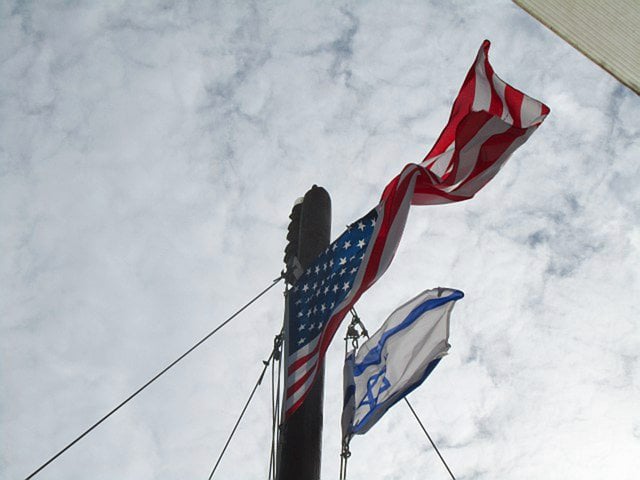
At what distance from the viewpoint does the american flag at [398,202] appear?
539cm

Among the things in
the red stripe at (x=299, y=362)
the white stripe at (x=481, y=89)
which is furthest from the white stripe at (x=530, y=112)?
the red stripe at (x=299, y=362)

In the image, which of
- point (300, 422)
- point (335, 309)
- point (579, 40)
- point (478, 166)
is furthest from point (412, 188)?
point (300, 422)

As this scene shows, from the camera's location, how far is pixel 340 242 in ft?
19.4

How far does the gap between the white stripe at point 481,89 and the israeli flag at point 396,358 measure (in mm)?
2167

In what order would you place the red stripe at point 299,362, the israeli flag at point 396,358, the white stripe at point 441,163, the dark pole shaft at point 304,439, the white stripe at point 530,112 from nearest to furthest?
1. the dark pole shaft at point 304,439
2. the red stripe at point 299,362
3. the israeli flag at point 396,358
4. the white stripe at point 530,112
5. the white stripe at point 441,163

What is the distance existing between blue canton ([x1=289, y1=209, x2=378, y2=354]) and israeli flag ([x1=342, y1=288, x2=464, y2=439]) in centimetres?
80

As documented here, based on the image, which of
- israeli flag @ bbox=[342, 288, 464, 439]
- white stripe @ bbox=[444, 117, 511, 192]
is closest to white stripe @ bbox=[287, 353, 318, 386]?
israeli flag @ bbox=[342, 288, 464, 439]

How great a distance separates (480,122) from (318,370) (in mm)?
3212

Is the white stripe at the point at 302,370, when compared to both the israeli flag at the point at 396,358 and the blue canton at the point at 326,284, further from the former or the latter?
the israeli flag at the point at 396,358

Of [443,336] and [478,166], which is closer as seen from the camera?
[443,336]

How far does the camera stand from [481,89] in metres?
6.31

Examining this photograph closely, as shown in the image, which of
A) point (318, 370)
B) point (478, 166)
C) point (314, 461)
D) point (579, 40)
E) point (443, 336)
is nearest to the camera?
point (579, 40)

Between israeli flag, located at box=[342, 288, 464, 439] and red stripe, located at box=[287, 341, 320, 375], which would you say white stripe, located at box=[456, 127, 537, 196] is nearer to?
israeli flag, located at box=[342, 288, 464, 439]

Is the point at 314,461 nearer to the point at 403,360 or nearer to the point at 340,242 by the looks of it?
the point at 403,360
